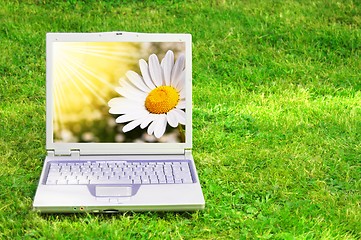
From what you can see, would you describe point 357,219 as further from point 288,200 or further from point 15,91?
point 15,91

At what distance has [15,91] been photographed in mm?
6551

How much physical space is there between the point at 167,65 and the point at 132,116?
378 mm

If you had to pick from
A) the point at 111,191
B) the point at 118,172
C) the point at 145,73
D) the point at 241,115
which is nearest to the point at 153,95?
the point at 145,73

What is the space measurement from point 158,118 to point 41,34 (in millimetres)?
3577

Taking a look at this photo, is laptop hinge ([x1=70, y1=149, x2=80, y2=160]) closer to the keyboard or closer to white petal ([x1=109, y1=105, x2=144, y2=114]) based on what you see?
the keyboard

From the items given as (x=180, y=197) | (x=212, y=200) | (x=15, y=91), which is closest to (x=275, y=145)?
(x=212, y=200)

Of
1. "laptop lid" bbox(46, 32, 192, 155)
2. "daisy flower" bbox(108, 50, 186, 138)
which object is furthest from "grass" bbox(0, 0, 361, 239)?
"daisy flower" bbox(108, 50, 186, 138)

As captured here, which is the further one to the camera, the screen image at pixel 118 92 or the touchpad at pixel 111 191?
the screen image at pixel 118 92

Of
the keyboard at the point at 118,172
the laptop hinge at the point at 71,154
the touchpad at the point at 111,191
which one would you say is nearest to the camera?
the touchpad at the point at 111,191

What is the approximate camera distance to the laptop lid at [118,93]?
4.45 meters

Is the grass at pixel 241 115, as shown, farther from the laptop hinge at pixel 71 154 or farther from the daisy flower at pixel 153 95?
the daisy flower at pixel 153 95

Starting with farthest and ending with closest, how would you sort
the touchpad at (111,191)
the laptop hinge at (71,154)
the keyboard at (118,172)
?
the laptop hinge at (71,154)
the keyboard at (118,172)
the touchpad at (111,191)

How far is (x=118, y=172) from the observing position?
429 cm

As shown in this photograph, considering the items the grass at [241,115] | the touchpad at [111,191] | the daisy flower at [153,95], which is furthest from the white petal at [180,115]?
the touchpad at [111,191]
